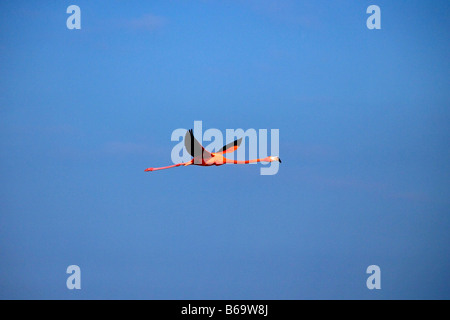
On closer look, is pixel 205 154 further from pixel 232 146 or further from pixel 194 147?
pixel 232 146

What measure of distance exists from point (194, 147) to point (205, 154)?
356 millimetres

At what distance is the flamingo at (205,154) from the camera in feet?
35.3

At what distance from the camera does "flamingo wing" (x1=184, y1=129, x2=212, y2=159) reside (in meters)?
10.6

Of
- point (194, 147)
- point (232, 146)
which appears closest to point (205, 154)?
point (194, 147)

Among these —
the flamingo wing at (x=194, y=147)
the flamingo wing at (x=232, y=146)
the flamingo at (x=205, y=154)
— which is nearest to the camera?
the flamingo wing at (x=194, y=147)

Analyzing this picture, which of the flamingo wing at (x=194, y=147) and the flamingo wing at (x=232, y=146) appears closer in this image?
the flamingo wing at (x=194, y=147)

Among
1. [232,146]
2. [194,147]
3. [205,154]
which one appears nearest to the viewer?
[194,147]

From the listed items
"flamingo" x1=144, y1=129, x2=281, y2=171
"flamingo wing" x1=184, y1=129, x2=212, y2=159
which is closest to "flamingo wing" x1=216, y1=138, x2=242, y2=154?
"flamingo" x1=144, y1=129, x2=281, y2=171

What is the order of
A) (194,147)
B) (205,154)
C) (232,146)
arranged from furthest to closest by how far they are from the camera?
(232,146), (205,154), (194,147)

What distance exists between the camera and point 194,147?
10.9 m

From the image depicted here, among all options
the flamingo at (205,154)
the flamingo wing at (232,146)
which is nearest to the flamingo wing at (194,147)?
the flamingo at (205,154)

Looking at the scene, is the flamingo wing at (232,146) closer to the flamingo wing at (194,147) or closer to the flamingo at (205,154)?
the flamingo at (205,154)
